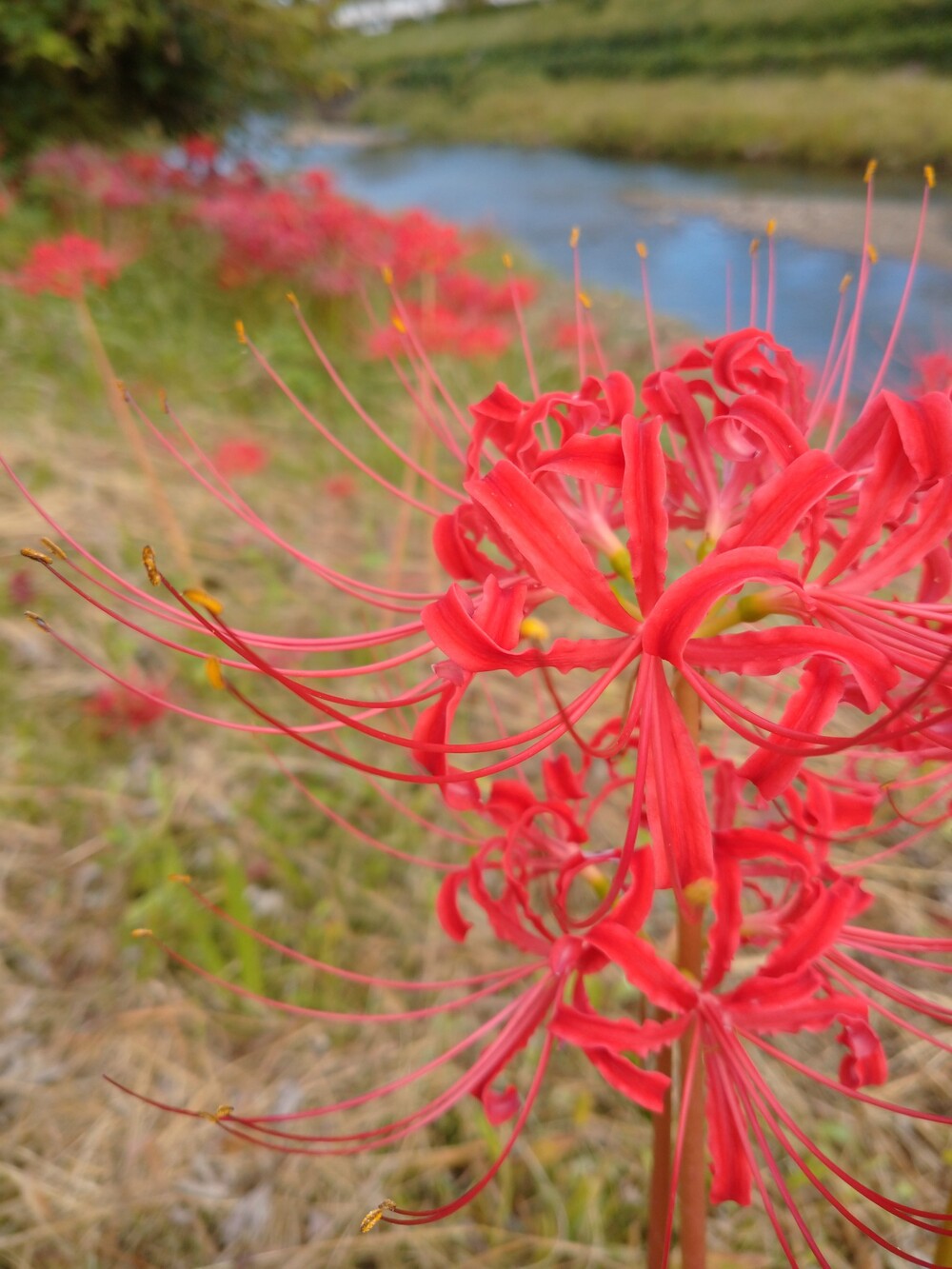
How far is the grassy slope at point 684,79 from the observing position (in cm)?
1030

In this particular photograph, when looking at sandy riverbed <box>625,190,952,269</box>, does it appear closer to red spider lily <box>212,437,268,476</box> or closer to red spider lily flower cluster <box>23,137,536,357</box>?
red spider lily flower cluster <box>23,137,536,357</box>

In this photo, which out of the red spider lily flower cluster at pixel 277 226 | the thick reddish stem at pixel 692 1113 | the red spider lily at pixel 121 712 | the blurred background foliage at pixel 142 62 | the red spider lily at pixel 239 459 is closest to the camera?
the thick reddish stem at pixel 692 1113

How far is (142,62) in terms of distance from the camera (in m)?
4.11

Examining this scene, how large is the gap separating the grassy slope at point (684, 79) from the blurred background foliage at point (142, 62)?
1.22 meters

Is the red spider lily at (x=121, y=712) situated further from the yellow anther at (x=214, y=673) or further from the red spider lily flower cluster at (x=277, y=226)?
the red spider lily flower cluster at (x=277, y=226)

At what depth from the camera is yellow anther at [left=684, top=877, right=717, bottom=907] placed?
462 mm

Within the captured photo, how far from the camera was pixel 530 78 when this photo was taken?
16922 mm

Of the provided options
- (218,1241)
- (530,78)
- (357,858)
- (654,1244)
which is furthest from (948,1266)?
(530,78)

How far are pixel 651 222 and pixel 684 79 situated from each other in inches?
315

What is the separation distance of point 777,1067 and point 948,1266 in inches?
28.2

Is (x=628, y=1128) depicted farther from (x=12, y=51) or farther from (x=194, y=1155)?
(x=12, y=51)

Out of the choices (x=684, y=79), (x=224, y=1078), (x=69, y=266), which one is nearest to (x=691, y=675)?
(x=224, y=1078)

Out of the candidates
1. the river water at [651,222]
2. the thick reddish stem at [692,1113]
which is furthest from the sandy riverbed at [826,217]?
the thick reddish stem at [692,1113]

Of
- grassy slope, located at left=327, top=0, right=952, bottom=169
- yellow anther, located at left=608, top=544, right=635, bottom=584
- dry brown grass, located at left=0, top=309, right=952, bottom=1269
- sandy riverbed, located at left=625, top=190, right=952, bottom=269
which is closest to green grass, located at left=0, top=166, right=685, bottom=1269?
dry brown grass, located at left=0, top=309, right=952, bottom=1269
